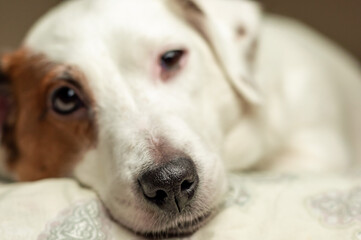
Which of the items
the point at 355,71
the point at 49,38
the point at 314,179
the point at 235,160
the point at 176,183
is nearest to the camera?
the point at 176,183

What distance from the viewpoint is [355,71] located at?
1987 millimetres

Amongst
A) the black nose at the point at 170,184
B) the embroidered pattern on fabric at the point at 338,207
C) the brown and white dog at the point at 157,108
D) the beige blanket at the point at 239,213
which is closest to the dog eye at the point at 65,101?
the brown and white dog at the point at 157,108

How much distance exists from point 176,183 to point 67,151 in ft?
1.37

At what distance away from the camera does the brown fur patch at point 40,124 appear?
1102 mm

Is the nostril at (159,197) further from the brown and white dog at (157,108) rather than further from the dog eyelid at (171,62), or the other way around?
the dog eyelid at (171,62)

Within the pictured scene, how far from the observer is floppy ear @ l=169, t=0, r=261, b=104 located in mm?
1258

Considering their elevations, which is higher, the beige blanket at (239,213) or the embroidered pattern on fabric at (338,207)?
the embroidered pattern on fabric at (338,207)

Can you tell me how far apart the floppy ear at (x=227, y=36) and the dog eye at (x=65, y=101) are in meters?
0.38

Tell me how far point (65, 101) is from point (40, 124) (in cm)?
12

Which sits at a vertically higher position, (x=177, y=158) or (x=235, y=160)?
(x=177, y=158)

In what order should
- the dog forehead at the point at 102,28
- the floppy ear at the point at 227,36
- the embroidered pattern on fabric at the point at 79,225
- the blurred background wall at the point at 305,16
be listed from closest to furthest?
1. the embroidered pattern on fabric at the point at 79,225
2. the dog forehead at the point at 102,28
3. the floppy ear at the point at 227,36
4. the blurred background wall at the point at 305,16

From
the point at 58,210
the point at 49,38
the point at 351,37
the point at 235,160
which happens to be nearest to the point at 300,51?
the point at 235,160

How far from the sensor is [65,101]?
112cm

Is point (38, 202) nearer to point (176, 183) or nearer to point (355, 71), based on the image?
point (176, 183)
